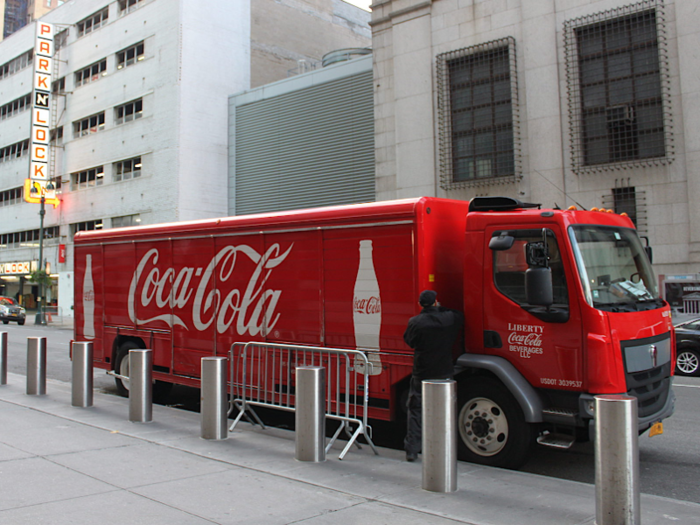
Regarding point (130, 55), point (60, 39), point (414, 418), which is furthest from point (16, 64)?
point (414, 418)

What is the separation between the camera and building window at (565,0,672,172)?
18.8 metres

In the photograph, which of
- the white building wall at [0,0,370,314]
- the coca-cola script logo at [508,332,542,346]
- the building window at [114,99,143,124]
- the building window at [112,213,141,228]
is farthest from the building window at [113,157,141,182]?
the coca-cola script logo at [508,332,542,346]

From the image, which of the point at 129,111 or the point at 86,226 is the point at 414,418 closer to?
the point at 129,111

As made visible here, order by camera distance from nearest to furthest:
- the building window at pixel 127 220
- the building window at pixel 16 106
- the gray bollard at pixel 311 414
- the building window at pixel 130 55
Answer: the gray bollard at pixel 311 414, the building window at pixel 127 220, the building window at pixel 130 55, the building window at pixel 16 106

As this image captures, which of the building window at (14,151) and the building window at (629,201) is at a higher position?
the building window at (14,151)

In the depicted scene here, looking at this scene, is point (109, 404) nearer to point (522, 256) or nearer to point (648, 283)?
point (522, 256)

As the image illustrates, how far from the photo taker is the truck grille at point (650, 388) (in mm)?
6016

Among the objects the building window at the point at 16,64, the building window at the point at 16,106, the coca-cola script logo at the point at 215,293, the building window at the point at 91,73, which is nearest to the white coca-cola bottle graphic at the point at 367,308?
the coca-cola script logo at the point at 215,293

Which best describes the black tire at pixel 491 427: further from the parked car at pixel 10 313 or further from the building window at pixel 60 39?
the building window at pixel 60 39

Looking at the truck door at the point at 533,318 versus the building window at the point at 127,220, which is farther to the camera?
the building window at the point at 127,220

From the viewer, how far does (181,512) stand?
4.74 meters

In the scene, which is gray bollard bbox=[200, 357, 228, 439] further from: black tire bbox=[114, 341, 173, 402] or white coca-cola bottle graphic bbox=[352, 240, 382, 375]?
black tire bbox=[114, 341, 173, 402]

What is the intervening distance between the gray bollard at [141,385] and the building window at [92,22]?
133ft

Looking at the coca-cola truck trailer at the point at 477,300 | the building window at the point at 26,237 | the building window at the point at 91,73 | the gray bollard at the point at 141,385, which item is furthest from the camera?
the building window at the point at 26,237
